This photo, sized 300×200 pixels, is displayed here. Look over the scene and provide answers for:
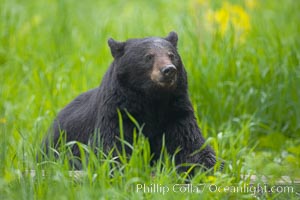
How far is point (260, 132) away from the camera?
7062 mm

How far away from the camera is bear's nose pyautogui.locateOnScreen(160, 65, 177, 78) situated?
517cm

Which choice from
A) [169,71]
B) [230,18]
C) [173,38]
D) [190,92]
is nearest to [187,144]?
[169,71]

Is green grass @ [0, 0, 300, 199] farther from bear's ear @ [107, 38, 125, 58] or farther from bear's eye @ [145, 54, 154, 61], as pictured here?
bear's ear @ [107, 38, 125, 58]

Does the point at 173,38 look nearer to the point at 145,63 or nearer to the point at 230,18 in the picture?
the point at 145,63

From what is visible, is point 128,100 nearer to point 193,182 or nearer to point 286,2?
point 193,182

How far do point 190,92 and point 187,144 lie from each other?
5.09 ft

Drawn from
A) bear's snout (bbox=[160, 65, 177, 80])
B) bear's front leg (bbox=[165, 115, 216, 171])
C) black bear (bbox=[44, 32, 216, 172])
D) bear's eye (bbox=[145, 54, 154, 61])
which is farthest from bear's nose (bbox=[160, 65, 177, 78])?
bear's front leg (bbox=[165, 115, 216, 171])

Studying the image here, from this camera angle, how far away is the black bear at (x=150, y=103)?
5.45 m

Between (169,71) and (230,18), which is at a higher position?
(230,18)

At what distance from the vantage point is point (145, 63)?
5.46 meters

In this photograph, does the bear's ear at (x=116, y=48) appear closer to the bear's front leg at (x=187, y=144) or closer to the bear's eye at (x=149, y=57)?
the bear's eye at (x=149, y=57)

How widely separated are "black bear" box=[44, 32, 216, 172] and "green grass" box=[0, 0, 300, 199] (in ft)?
0.56

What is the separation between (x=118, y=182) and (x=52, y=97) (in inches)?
106

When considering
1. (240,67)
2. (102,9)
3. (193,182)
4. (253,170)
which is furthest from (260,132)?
(102,9)
